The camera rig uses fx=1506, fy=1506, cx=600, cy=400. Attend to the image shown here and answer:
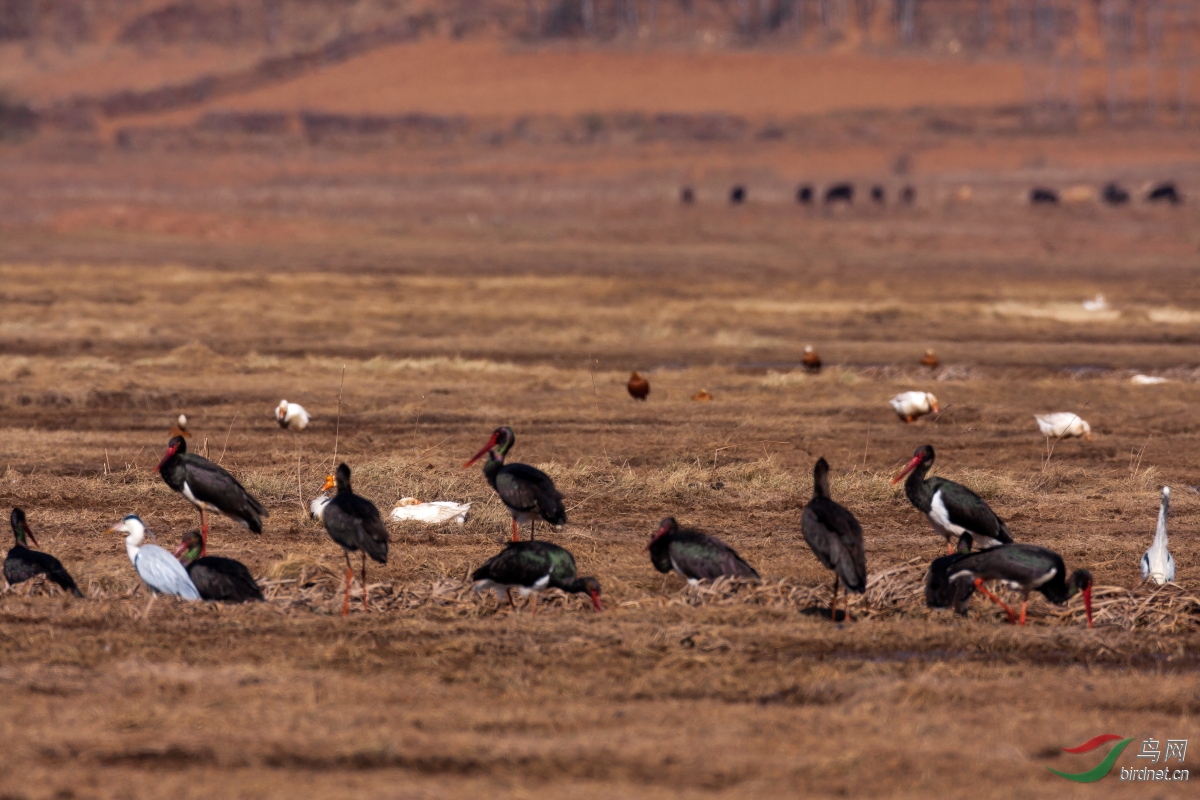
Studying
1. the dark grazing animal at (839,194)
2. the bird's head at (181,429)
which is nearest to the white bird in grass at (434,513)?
the bird's head at (181,429)

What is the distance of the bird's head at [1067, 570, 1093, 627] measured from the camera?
905 centimetres

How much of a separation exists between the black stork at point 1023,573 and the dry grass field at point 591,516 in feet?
0.79

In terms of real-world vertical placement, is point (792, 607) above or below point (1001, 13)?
below

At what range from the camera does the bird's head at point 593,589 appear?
9102 millimetres

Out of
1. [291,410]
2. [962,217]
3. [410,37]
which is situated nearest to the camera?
[291,410]

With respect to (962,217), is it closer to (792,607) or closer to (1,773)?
(792,607)

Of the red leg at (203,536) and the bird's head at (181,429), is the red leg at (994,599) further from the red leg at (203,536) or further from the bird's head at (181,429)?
the bird's head at (181,429)

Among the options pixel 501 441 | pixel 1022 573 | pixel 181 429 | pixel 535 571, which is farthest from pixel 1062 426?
pixel 181 429

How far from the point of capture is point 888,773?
656 centimetres

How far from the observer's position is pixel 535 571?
8.99m

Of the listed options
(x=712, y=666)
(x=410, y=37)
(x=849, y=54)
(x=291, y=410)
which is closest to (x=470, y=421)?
(x=291, y=410)

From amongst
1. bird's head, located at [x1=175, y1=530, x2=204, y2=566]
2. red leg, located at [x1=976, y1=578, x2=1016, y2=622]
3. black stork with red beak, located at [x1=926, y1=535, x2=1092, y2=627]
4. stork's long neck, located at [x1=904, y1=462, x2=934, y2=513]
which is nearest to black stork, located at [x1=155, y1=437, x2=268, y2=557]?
bird's head, located at [x1=175, y1=530, x2=204, y2=566]

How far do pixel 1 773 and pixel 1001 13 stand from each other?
115m

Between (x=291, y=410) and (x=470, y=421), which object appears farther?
(x=470, y=421)
